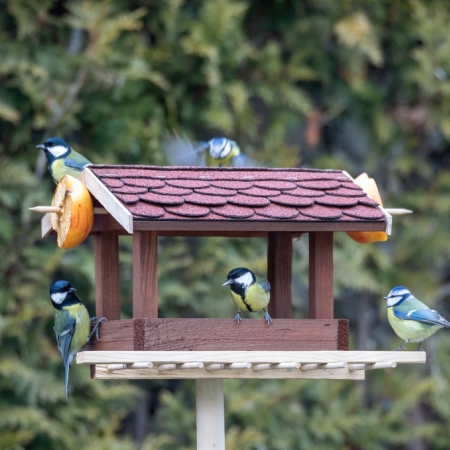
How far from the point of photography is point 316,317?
281 cm

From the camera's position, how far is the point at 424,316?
2.87 metres

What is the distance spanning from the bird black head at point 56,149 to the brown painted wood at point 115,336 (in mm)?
752

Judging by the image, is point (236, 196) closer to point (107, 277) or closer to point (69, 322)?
point (107, 277)

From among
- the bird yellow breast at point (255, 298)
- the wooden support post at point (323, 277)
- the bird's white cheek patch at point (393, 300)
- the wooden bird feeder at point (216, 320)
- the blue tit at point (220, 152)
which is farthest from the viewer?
the blue tit at point (220, 152)

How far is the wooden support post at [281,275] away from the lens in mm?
2996

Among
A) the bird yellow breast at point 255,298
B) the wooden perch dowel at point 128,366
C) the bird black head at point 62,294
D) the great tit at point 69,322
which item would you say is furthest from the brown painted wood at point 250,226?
the bird black head at point 62,294

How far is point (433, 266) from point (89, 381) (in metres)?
2.53

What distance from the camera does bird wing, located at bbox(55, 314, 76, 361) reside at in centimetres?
290

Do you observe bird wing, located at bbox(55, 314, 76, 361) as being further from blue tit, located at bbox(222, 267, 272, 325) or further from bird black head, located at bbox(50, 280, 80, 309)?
blue tit, located at bbox(222, 267, 272, 325)

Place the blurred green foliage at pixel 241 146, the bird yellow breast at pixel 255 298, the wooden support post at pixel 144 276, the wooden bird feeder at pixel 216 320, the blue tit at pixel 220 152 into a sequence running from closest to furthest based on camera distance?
the wooden bird feeder at pixel 216 320, the wooden support post at pixel 144 276, the bird yellow breast at pixel 255 298, the blue tit at pixel 220 152, the blurred green foliage at pixel 241 146

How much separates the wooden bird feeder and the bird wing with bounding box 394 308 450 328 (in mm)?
275

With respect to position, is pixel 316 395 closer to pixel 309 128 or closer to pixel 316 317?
pixel 309 128

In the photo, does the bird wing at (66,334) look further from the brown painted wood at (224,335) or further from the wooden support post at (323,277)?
the wooden support post at (323,277)

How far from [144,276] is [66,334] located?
0.52 m
